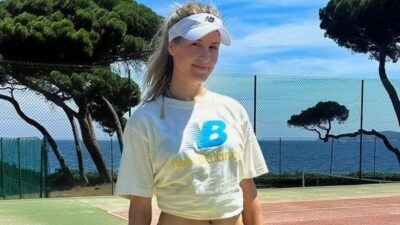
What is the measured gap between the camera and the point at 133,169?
1.99 meters

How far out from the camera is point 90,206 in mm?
10312

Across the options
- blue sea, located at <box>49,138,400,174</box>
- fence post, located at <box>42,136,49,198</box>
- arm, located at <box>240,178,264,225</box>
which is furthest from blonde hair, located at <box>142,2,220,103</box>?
blue sea, located at <box>49,138,400,174</box>

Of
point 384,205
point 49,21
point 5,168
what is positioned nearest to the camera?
point 384,205

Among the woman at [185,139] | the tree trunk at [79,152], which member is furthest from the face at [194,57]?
the tree trunk at [79,152]

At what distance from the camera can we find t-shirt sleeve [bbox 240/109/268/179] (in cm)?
219

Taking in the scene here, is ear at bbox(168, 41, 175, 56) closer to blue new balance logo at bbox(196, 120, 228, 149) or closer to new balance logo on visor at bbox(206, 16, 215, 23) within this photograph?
new balance logo on visor at bbox(206, 16, 215, 23)

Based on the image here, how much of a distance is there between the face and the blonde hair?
0.04 m

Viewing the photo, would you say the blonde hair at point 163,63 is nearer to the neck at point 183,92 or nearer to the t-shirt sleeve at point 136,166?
the neck at point 183,92

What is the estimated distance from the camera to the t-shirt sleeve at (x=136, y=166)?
1.98 meters

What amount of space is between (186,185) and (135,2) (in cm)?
1765

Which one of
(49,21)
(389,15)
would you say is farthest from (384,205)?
(389,15)

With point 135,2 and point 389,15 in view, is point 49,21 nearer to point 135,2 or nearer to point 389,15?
point 135,2

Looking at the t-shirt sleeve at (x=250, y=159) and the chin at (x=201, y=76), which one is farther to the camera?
the t-shirt sleeve at (x=250, y=159)

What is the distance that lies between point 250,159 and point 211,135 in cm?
23
